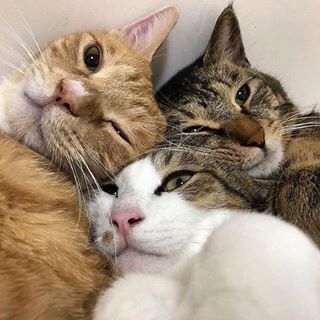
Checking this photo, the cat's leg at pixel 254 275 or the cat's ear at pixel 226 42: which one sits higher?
the cat's ear at pixel 226 42

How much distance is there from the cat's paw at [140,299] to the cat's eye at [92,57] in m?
0.58

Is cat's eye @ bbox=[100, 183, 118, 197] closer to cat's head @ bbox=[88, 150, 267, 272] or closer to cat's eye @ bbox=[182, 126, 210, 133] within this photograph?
cat's head @ bbox=[88, 150, 267, 272]

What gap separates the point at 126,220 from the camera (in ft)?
4.27

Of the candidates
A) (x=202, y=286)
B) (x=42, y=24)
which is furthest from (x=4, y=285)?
(x=42, y=24)

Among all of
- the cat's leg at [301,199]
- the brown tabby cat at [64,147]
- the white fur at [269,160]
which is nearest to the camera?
the brown tabby cat at [64,147]

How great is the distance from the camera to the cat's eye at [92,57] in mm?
1545

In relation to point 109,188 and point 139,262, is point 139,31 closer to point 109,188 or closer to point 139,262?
point 109,188

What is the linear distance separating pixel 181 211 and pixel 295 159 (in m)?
0.41

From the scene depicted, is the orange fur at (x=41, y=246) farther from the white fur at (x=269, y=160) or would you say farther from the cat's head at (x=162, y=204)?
the white fur at (x=269, y=160)

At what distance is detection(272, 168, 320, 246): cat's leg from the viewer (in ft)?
4.66

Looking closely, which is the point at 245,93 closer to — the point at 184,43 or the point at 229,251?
the point at 184,43

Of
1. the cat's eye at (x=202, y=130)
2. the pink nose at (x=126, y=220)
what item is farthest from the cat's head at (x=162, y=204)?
the cat's eye at (x=202, y=130)

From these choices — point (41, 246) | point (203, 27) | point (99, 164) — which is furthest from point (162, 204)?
point (203, 27)

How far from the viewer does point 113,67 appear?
1570 mm
